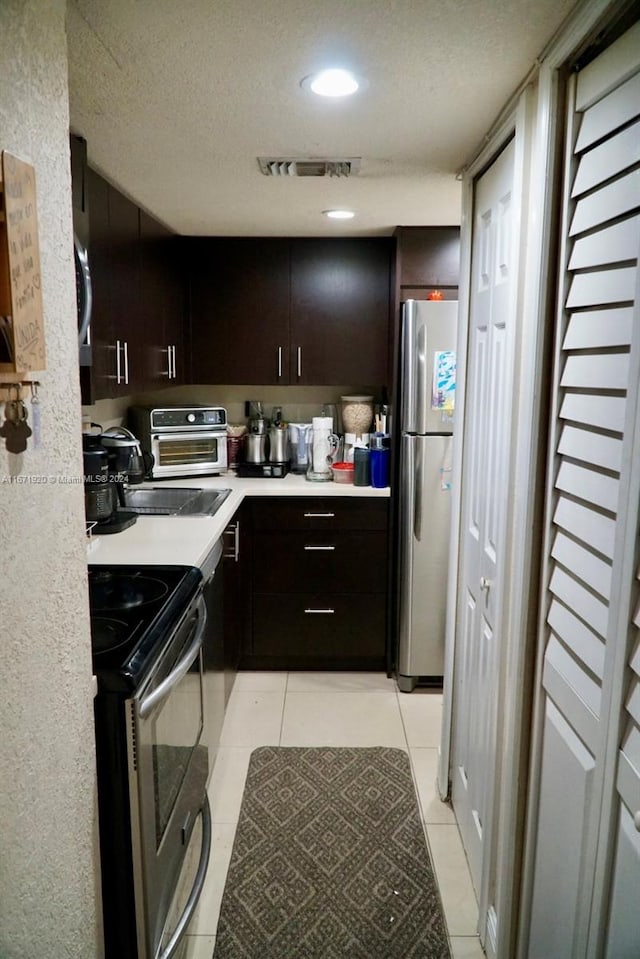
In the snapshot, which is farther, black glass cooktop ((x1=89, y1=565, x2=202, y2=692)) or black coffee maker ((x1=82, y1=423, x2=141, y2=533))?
black coffee maker ((x1=82, y1=423, x2=141, y2=533))

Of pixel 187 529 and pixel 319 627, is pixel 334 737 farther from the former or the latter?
pixel 187 529

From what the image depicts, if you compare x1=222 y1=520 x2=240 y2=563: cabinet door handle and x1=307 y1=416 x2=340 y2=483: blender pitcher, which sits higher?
x1=307 y1=416 x2=340 y2=483: blender pitcher

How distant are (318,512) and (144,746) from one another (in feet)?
6.21

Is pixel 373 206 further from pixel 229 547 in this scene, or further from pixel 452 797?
pixel 452 797

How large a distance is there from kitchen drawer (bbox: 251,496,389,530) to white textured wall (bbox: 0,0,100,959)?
2.03 metres

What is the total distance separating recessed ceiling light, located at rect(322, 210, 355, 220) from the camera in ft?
9.05

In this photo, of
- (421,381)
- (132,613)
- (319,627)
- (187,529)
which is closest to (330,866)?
(132,613)

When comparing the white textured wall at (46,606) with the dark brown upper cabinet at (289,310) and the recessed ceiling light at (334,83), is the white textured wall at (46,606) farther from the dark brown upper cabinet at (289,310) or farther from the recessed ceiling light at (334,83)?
the dark brown upper cabinet at (289,310)

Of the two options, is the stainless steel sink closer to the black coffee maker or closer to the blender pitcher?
the black coffee maker

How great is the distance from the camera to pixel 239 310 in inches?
135

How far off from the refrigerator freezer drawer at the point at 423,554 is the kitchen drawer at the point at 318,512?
6.4 inches

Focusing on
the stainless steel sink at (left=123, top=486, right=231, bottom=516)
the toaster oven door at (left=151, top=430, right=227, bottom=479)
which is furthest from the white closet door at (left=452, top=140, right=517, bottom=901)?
the toaster oven door at (left=151, top=430, right=227, bottom=479)

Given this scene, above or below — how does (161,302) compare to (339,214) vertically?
below

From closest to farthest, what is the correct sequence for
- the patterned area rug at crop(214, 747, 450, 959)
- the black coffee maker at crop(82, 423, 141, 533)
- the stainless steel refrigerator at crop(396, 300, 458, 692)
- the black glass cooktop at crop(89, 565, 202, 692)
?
the black glass cooktop at crop(89, 565, 202, 692) → the patterned area rug at crop(214, 747, 450, 959) → the black coffee maker at crop(82, 423, 141, 533) → the stainless steel refrigerator at crop(396, 300, 458, 692)
